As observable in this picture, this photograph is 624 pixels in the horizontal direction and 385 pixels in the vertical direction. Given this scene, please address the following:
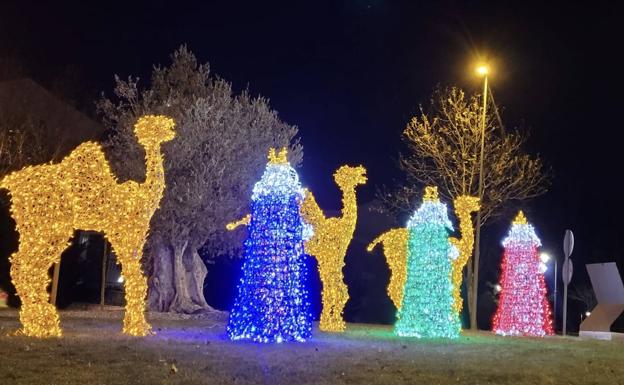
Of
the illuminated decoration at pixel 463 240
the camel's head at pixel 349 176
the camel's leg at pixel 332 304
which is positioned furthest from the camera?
the illuminated decoration at pixel 463 240

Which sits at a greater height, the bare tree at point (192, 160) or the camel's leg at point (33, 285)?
the bare tree at point (192, 160)

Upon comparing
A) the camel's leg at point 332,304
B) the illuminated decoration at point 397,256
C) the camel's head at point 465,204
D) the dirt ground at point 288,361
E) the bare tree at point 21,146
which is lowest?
the dirt ground at point 288,361

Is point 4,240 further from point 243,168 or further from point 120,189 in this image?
point 120,189

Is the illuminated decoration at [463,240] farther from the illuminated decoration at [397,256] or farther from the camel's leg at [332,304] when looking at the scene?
the camel's leg at [332,304]

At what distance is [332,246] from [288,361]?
7.45m

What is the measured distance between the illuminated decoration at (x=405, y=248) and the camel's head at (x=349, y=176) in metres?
1.63

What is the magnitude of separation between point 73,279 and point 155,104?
7.93m

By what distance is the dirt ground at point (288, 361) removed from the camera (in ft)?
28.1

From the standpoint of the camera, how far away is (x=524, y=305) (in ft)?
60.8

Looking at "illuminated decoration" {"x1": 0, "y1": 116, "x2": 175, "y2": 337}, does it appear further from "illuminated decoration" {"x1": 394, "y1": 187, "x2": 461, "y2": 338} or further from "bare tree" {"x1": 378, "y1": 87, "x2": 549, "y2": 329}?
"bare tree" {"x1": 378, "y1": 87, "x2": 549, "y2": 329}

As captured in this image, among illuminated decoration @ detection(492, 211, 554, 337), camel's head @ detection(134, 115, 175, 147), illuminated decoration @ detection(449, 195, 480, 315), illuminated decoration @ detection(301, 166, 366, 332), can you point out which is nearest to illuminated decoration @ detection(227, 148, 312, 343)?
camel's head @ detection(134, 115, 175, 147)

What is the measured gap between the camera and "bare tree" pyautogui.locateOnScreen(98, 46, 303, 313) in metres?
22.5

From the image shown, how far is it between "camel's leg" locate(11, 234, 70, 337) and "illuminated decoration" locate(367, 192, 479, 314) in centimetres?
819

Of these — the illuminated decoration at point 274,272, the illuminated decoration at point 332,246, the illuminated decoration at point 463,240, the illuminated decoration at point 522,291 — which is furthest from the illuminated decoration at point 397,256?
the illuminated decoration at point 274,272
